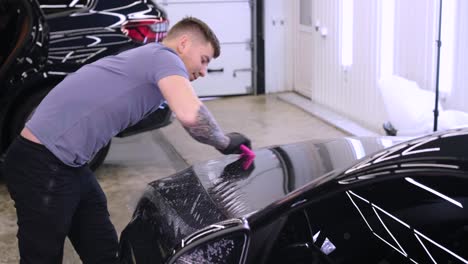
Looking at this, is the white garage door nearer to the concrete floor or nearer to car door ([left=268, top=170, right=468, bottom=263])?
the concrete floor

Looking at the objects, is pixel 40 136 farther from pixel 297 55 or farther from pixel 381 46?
pixel 297 55

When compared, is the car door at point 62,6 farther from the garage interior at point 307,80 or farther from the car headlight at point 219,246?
the car headlight at point 219,246

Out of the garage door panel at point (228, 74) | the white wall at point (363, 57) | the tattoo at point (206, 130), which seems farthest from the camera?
the garage door panel at point (228, 74)

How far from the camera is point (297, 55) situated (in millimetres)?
9234

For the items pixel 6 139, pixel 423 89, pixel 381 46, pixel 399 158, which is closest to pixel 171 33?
pixel 399 158

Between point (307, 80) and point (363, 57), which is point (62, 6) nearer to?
point (363, 57)

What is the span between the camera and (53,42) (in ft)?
16.4

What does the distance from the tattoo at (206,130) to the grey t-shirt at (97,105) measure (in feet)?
0.59

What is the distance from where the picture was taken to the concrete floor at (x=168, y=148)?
4617mm

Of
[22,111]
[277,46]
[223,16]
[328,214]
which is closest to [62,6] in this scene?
[22,111]

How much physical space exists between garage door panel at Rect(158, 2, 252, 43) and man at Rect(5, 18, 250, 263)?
6.30 m

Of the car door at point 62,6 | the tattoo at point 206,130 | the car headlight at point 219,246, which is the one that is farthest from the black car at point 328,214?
the car door at point 62,6

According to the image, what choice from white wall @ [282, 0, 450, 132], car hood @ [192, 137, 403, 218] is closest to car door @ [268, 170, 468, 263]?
car hood @ [192, 137, 403, 218]

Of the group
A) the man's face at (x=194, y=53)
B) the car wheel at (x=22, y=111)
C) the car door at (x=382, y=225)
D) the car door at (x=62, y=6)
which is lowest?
the car wheel at (x=22, y=111)
